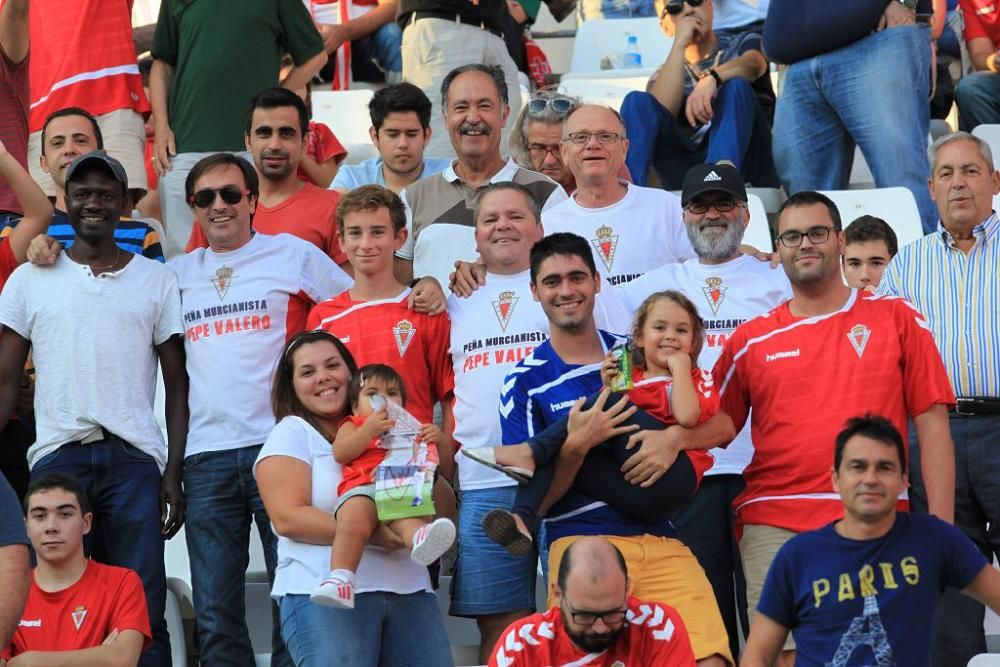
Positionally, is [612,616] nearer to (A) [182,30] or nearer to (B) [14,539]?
(B) [14,539]

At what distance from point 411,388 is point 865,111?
2876 mm

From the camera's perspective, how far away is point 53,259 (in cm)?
604

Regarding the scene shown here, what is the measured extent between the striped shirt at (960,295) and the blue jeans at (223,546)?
2330mm

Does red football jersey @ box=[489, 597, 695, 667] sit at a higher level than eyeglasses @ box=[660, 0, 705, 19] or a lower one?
lower

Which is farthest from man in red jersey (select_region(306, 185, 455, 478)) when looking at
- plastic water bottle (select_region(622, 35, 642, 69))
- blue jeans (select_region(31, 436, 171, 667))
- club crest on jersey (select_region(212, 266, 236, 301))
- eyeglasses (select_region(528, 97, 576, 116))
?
plastic water bottle (select_region(622, 35, 642, 69))

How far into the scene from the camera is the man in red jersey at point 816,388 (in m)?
5.34

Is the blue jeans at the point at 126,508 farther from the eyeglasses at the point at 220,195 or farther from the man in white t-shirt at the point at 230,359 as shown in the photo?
the eyeglasses at the point at 220,195

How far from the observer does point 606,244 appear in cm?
618

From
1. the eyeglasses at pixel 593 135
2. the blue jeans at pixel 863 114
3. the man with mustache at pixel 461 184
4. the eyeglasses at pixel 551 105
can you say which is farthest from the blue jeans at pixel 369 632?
the blue jeans at pixel 863 114

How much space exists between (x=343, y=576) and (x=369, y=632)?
27cm

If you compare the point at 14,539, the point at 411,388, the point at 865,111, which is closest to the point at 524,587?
the point at 411,388

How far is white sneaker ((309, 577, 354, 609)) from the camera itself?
495cm

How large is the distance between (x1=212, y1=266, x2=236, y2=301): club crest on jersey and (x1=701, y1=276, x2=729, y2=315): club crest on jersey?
1648 mm

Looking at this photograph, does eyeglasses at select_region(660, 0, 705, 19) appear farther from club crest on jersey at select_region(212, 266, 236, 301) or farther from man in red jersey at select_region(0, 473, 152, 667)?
man in red jersey at select_region(0, 473, 152, 667)
